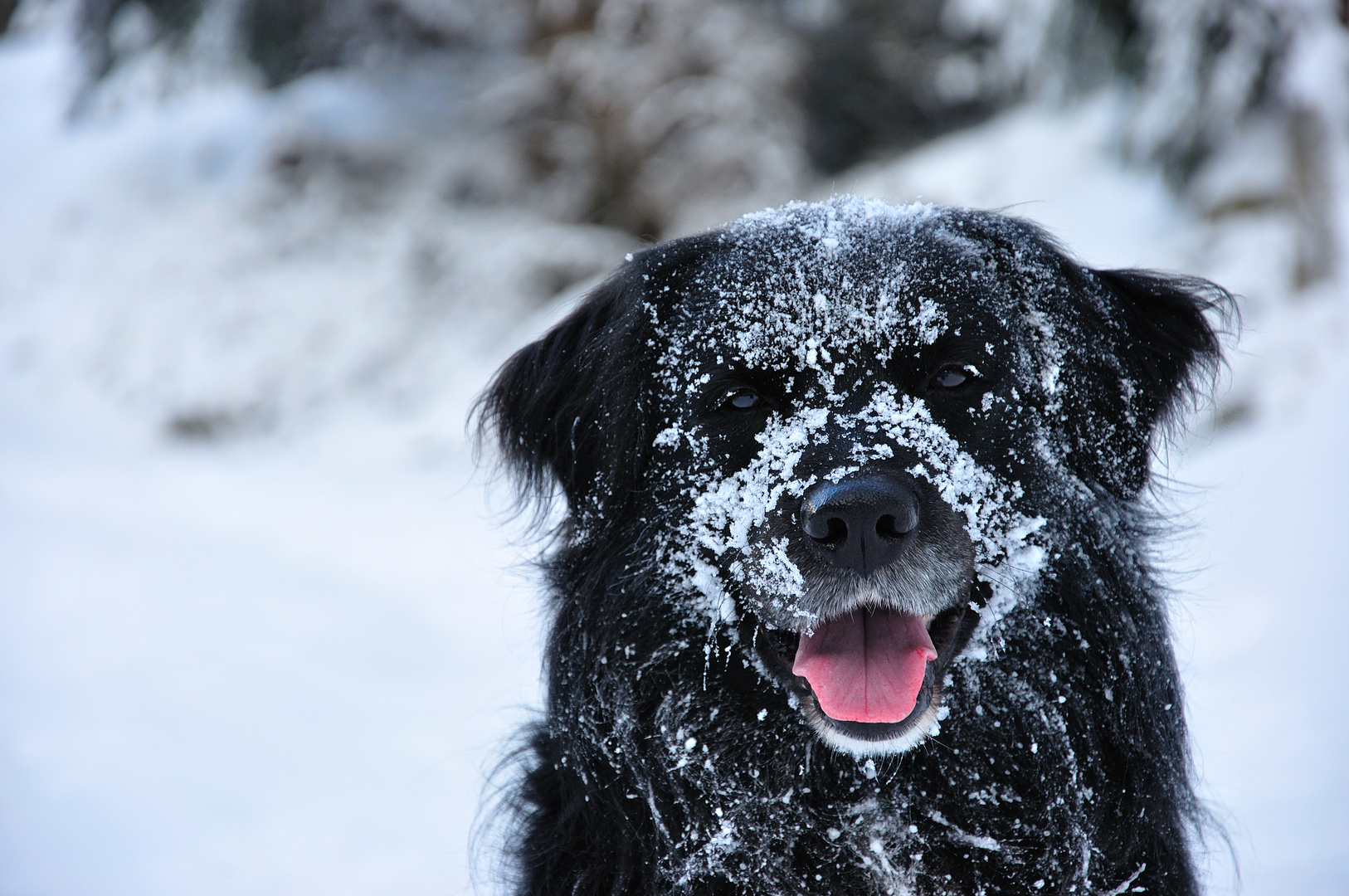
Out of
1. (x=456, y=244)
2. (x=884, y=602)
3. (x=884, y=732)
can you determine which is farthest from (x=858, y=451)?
(x=456, y=244)

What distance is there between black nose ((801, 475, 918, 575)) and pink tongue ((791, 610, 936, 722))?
0.19m

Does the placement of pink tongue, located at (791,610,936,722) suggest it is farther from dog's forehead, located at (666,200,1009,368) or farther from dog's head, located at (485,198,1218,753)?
dog's forehead, located at (666,200,1009,368)

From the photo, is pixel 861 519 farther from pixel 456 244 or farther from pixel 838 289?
pixel 456 244

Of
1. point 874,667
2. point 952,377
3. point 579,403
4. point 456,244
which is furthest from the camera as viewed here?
point 456,244

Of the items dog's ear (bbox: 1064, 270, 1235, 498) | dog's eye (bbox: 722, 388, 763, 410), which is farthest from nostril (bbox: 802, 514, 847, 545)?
dog's ear (bbox: 1064, 270, 1235, 498)

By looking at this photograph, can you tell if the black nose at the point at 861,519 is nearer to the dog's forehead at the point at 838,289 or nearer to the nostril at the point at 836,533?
the nostril at the point at 836,533

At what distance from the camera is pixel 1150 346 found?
7.89 ft

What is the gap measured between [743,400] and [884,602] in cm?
56

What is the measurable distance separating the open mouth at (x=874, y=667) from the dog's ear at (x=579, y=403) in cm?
60

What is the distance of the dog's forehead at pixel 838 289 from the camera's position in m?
2.23

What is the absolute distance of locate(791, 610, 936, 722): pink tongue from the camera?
2.08 metres

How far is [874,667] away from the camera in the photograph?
2125mm

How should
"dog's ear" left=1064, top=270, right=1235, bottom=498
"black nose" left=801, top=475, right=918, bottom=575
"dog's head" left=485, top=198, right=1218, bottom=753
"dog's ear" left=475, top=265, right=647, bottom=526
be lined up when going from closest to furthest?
"black nose" left=801, top=475, right=918, bottom=575 < "dog's head" left=485, top=198, right=1218, bottom=753 < "dog's ear" left=1064, top=270, right=1235, bottom=498 < "dog's ear" left=475, top=265, right=647, bottom=526

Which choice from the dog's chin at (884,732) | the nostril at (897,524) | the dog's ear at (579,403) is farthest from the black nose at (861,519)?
the dog's ear at (579,403)
